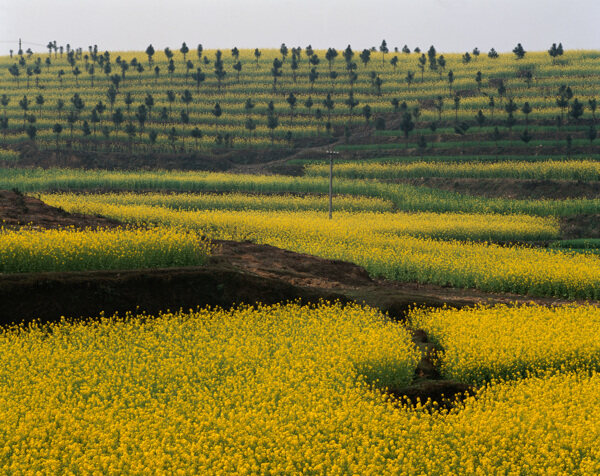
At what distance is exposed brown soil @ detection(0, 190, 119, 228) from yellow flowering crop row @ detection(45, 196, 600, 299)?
6.11 m

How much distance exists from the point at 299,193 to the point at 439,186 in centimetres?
1293

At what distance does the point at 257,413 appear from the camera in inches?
420

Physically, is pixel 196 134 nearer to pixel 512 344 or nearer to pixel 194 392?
pixel 512 344

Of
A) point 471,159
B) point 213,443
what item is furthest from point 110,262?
point 471,159

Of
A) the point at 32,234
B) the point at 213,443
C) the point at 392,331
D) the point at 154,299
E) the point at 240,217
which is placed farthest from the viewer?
the point at 240,217

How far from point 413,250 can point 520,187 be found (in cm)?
2877

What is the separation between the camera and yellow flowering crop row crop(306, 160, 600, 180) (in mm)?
60716

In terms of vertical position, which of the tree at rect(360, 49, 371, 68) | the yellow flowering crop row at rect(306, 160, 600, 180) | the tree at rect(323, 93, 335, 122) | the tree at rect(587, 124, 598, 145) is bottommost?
the yellow flowering crop row at rect(306, 160, 600, 180)

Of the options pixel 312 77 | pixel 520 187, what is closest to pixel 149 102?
pixel 312 77

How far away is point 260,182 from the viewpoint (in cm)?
6194

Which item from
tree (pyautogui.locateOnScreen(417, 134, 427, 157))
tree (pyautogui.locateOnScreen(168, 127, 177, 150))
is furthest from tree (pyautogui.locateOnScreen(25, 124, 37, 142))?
tree (pyautogui.locateOnScreen(417, 134, 427, 157))

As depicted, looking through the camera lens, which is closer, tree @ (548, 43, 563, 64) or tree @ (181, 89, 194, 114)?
tree @ (181, 89, 194, 114)

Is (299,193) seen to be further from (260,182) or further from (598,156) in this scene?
(598,156)

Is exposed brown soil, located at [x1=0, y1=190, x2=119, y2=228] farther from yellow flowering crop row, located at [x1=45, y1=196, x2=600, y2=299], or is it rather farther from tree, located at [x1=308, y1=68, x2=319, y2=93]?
tree, located at [x1=308, y1=68, x2=319, y2=93]
